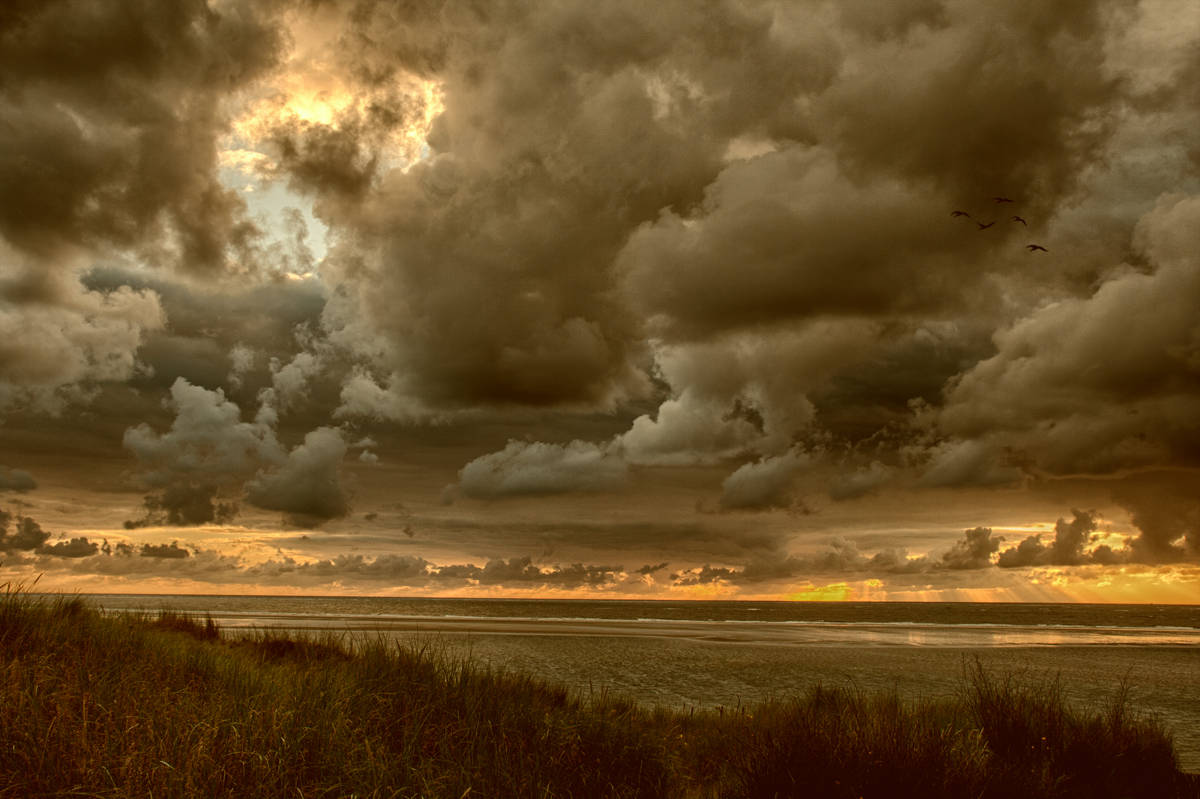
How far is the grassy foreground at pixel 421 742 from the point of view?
237 inches

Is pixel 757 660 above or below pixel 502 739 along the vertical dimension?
below

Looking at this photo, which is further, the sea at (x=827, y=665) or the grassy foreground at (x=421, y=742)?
the sea at (x=827, y=665)

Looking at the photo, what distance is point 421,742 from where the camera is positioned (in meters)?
7.91

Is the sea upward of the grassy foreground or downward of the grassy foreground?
downward

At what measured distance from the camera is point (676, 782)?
28.8 feet

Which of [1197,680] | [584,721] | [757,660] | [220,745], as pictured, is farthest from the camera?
[757,660]

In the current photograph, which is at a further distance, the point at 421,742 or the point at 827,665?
the point at 827,665

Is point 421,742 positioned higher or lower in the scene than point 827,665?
higher

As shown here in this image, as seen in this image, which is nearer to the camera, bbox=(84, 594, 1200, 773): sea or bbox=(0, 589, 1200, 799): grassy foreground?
bbox=(0, 589, 1200, 799): grassy foreground

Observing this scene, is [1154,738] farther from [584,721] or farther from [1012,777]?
[584,721]

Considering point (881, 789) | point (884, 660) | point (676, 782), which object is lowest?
point (884, 660)

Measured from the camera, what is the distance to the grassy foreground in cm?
603

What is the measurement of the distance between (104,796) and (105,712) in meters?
1.66

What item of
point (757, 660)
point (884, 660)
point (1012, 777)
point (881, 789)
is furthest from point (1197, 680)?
point (881, 789)
